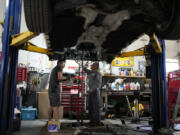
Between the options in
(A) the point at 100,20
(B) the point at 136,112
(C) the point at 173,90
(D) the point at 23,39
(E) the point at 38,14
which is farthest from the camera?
(B) the point at 136,112

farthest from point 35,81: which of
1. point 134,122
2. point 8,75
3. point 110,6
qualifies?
point 110,6

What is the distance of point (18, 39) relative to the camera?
252cm

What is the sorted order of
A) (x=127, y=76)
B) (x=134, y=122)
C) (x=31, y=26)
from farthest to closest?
(x=127, y=76), (x=134, y=122), (x=31, y=26)

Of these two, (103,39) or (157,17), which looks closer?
(157,17)

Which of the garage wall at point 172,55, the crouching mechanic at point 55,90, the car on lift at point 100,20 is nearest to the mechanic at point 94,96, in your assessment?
the crouching mechanic at point 55,90

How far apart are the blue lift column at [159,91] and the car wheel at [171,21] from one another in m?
1.13

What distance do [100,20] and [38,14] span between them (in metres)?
0.72

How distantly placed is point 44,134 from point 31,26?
1.75 m

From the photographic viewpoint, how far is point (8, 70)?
2623 mm

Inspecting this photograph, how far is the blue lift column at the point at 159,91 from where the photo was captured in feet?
9.31

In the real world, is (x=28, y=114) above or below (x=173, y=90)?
below

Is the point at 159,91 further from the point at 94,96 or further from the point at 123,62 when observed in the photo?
the point at 123,62

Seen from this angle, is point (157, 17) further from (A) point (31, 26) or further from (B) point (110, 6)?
(A) point (31, 26)

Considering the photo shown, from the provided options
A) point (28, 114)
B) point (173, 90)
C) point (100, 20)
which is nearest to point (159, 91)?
point (173, 90)
